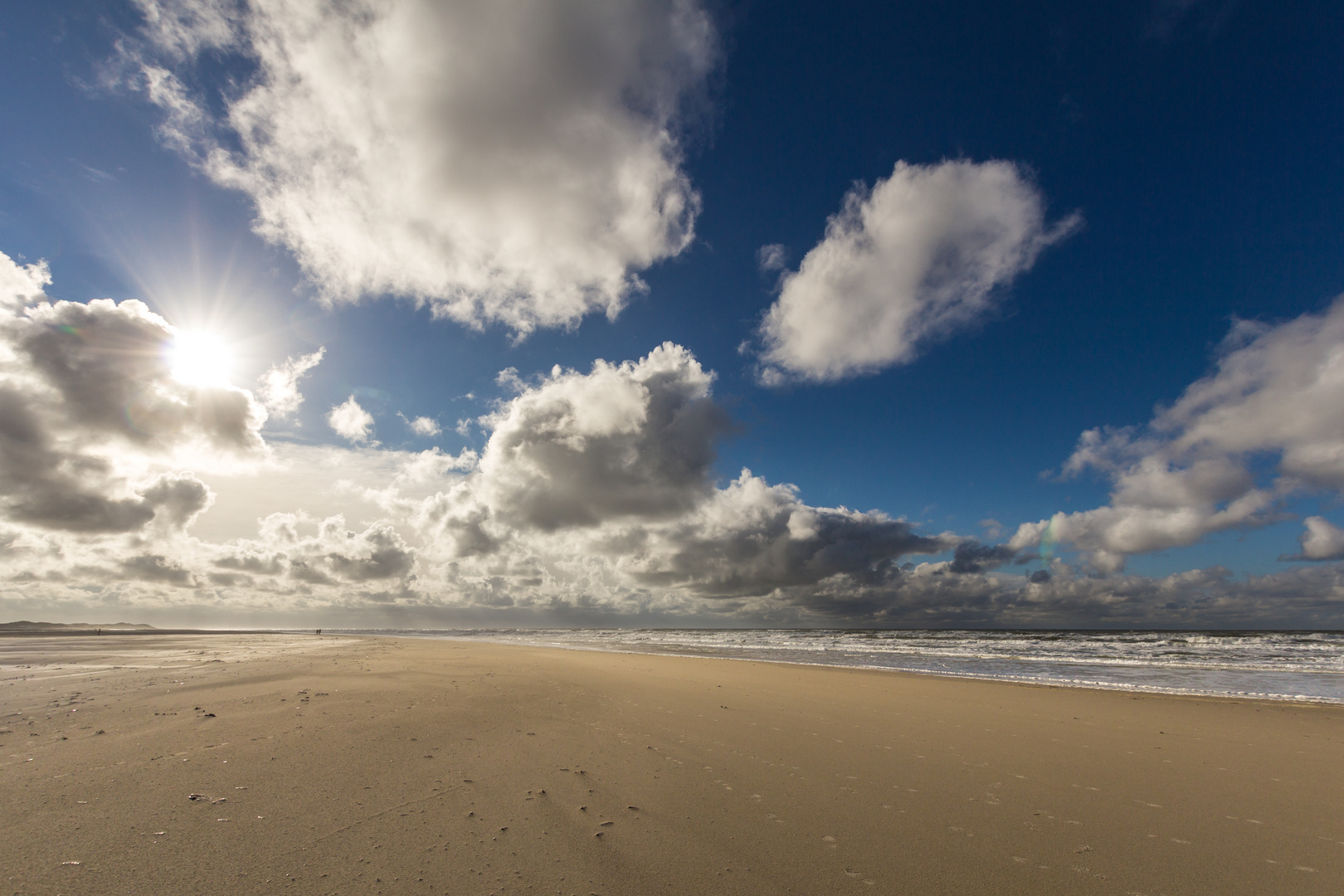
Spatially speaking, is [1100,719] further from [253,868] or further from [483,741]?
[253,868]

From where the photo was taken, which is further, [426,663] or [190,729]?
[426,663]

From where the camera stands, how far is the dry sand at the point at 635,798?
173 inches

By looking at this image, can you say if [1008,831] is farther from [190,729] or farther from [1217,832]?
[190,729]

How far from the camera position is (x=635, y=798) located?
19.8 ft

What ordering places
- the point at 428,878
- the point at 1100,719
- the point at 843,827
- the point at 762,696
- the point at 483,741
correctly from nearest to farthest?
the point at 428,878
the point at 843,827
the point at 483,741
the point at 1100,719
the point at 762,696

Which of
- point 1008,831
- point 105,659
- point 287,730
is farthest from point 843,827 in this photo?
point 105,659

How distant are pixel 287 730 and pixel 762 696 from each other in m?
10.6

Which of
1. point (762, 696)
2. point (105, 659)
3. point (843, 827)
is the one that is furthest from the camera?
point (105, 659)

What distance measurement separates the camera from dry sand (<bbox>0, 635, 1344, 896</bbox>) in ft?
14.4

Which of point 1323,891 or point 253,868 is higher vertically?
point 253,868

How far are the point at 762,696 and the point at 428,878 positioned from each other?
11.3 metres

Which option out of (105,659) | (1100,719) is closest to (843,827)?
(1100,719)

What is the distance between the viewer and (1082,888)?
4.46m

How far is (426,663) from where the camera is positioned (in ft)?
65.3
